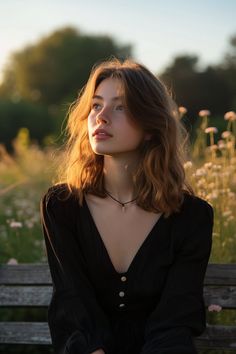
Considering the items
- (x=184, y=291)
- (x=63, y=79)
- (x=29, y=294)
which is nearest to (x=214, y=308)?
(x=184, y=291)

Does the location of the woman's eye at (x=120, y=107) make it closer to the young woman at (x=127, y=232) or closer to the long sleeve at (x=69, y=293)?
the young woman at (x=127, y=232)

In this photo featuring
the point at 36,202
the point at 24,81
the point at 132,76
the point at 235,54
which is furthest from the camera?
the point at 24,81

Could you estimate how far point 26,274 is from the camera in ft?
10.5

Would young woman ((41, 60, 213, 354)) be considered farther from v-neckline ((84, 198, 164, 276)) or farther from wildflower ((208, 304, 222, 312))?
wildflower ((208, 304, 222, 312))

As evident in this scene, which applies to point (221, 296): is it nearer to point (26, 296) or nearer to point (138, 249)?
point (138, 249)

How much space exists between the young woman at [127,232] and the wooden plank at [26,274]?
60 centimetres

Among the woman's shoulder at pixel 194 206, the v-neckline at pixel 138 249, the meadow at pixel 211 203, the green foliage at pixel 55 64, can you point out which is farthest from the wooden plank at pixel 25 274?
the green foliage at pixel 55 64

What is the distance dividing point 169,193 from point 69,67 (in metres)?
52.6

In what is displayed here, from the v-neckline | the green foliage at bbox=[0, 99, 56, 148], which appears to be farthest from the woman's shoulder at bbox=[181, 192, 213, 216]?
the green foliage at bbox=[0, 99, 56, 148]

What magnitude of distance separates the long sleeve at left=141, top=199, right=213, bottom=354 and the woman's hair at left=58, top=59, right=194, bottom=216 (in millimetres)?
111

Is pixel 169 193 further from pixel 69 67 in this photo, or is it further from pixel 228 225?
pixel 69 67

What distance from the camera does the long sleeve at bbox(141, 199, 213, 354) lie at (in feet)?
7.80

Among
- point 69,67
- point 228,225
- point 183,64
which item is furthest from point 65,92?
point 228,225

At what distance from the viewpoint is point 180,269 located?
247 centimetres
